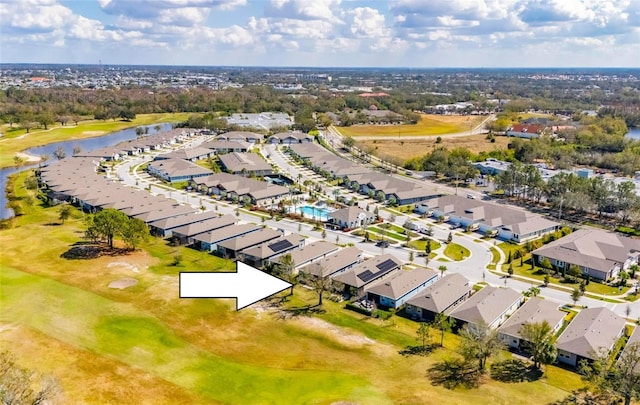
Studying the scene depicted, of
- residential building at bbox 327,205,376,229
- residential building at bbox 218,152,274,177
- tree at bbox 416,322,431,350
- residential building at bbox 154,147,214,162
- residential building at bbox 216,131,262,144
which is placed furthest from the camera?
residential building at bbox 216,131,262,144

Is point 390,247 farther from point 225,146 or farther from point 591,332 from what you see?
point 225,146

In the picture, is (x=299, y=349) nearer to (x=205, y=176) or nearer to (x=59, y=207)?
(x=59, y=207)

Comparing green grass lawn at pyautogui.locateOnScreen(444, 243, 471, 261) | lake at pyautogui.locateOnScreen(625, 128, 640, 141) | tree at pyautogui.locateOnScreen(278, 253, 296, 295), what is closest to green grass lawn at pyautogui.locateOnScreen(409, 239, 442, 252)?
green grass lawn at pyautogui.locateOnScreen(444, 243, 471, 261)

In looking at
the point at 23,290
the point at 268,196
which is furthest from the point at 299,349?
the point at 268,196

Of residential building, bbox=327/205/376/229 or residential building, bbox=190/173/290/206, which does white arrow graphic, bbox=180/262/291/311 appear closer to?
residential building, bbox=327/205/376/229

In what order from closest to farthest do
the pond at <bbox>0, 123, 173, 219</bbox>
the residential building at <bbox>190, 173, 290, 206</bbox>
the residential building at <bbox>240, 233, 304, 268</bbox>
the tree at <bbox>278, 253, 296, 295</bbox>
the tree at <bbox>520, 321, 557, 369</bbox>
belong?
the tree at <bbox>520, 321, 557, 369</bbox> < the tree at <bbox>278, 253, 296, 295</bbox> < the residential building at <bbox>240, 233, 304, 268</bbox> < the residential building at <bbox>190, 173, 290, 206</bbox> < the pond at <bbox>0, 123, 173, 219</bbox>

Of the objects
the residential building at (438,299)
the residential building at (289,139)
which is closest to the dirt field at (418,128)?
the residential building at (289,139)
